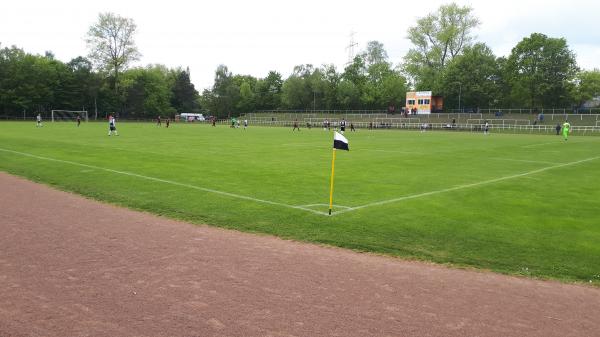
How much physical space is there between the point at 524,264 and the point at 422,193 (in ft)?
18.4

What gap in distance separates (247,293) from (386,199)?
22.1 ft

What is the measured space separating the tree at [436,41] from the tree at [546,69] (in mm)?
14900

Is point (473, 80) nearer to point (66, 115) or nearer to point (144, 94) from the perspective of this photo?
point (144, 94)

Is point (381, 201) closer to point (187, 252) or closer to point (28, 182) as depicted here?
point (187, 252)

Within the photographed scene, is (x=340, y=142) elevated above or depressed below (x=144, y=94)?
below

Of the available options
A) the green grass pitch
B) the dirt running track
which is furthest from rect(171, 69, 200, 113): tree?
the dirt running track

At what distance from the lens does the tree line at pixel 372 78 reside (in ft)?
267

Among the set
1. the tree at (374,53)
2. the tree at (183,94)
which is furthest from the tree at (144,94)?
the tree at (374,53)

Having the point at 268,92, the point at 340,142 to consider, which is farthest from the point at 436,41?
the point at 340,142

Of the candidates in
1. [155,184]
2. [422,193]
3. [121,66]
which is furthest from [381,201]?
[121,66]

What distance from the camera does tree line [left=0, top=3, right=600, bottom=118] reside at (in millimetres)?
81500

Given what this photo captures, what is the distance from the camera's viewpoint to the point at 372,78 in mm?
113562

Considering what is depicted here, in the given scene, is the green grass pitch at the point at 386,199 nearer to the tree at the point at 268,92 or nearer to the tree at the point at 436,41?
the tree at the point at 436,41

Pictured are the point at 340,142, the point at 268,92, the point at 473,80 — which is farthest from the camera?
the point at 268,92
